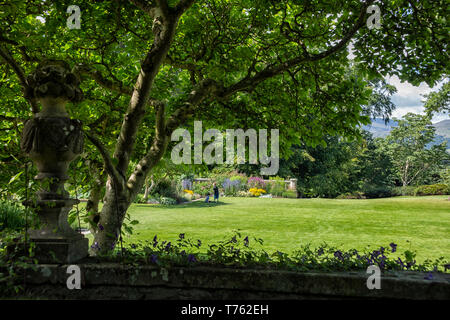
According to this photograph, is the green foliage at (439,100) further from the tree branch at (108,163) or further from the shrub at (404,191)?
the tree branch at (108,163)

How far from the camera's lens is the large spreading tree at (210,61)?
4570mm

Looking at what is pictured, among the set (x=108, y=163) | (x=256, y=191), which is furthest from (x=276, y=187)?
(x=108, y=163)

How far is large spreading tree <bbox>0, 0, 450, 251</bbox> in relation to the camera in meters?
4.57

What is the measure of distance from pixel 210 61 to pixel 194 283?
508 centimetres

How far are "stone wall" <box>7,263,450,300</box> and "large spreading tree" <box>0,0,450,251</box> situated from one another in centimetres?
65

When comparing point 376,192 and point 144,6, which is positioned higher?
point 144,6

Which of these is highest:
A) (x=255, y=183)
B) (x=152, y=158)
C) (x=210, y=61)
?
(x=210, y=61)

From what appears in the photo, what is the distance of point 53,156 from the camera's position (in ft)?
10.2

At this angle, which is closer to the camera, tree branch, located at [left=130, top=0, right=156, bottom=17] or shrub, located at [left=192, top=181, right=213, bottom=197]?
tree branch, located at [left=130, top=0, right=156, bottom=17]

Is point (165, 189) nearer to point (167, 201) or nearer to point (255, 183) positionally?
point (167, 201)

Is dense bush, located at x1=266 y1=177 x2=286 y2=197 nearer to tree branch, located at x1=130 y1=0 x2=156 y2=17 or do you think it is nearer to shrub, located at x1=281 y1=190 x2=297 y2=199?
shrub, located at x1=281 y1=190 x2=297 y2=199

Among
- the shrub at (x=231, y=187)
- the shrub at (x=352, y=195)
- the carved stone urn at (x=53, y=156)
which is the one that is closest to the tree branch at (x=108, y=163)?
the carved stone urn at (x=53, y=156)

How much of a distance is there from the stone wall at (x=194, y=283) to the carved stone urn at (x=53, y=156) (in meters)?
0.20

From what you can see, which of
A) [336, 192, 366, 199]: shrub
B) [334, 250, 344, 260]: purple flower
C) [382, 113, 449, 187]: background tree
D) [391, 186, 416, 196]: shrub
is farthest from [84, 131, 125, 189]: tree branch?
[382, 113, 449, 187]: background tree
